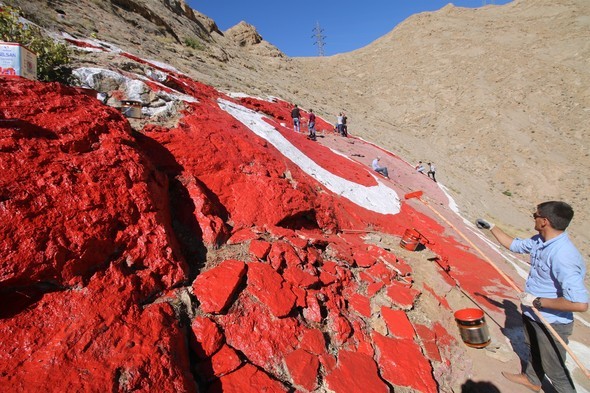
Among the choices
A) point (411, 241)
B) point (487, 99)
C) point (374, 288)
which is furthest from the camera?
point (487, 99)

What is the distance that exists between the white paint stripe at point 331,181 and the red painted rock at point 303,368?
13.8ft

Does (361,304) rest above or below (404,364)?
above

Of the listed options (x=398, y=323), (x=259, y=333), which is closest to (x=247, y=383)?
(x=259, y=333)

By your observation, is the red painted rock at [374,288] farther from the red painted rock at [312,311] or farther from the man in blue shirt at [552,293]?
the man in blue shirt at [552,293]

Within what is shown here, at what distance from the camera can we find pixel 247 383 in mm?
2244

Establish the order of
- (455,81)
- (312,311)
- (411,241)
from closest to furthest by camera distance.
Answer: (312,311) → (411,241) → (455,81)

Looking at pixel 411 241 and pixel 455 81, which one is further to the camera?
pixel 455 81

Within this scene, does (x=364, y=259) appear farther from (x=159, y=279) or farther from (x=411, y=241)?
(x=159, y=279)

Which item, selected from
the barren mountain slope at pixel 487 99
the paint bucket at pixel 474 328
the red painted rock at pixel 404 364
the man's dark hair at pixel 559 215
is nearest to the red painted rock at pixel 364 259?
the red painted rock at pixel 404 364

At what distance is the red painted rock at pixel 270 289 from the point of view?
2.84 m

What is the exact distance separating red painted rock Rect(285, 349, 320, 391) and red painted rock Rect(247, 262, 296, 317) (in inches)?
14.4

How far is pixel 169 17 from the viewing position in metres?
23.8

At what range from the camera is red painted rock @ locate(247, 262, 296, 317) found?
2836 mm

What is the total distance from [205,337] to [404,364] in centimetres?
200
